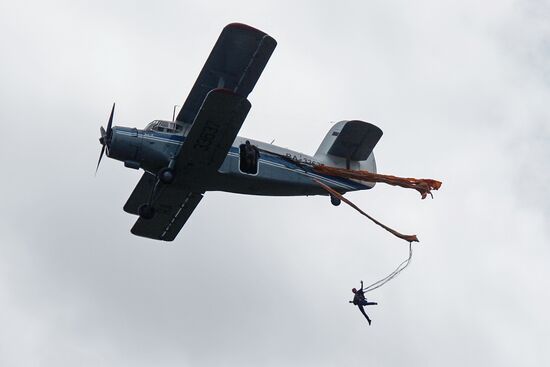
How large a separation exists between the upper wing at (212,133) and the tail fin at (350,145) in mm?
4212

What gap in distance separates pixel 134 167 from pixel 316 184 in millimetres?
4999

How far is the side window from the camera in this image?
82.5 ft

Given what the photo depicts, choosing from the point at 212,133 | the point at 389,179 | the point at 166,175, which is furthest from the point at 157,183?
the point at 389,179

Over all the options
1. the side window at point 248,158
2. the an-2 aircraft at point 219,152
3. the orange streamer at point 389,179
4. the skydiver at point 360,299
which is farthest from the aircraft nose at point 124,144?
the skydiver at point 360,299

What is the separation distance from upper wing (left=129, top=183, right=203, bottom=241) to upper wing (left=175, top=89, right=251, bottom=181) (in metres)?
1.29

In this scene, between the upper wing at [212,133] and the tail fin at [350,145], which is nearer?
the upper wing at [212,133]

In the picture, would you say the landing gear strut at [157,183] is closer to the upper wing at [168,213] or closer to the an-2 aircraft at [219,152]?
the an-2 aircraft at [219,152]

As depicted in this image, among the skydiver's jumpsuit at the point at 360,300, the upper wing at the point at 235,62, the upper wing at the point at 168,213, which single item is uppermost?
the upper wing at the point at 235,62

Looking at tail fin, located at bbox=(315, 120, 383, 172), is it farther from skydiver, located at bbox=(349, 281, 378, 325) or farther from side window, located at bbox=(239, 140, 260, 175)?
skydiver, located at bbox=(349, 281, 378, 325)

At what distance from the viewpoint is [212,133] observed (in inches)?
931

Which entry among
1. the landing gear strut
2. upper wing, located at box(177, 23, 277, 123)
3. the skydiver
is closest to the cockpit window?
upper wing, located at box(177, 23, 277, 123)

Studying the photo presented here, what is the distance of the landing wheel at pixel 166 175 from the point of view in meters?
24.1

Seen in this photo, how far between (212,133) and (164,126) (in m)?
1.71

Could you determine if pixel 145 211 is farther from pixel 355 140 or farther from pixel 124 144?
pixel 355 140
